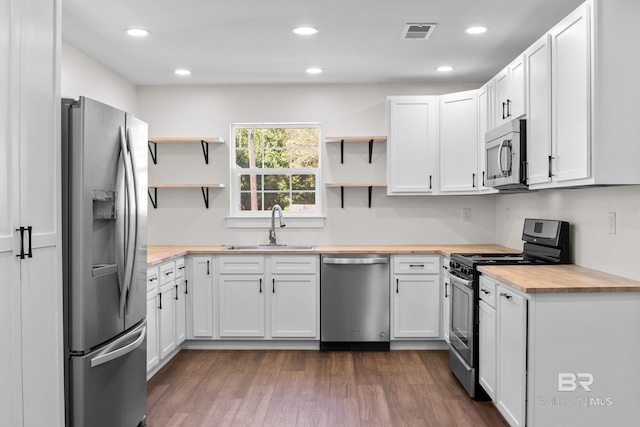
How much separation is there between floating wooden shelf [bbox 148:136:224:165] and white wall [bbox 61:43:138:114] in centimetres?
39

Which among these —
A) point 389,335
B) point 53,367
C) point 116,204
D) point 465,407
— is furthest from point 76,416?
point 389,335

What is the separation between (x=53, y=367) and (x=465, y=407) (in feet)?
7.92

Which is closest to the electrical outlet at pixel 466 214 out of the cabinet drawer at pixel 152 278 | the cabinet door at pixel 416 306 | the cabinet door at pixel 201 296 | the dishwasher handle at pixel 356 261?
the cabinet door at pixel 416 306

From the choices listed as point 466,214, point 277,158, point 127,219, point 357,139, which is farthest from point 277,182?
point 127,219

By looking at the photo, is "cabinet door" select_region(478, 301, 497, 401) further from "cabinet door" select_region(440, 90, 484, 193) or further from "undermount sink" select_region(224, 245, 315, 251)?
"undermount sink" select_region(224, 245, 315, 251)

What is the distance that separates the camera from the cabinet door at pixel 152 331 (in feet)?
11.9

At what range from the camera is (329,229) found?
513 centimetres

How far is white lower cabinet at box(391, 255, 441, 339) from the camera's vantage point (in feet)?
14.9

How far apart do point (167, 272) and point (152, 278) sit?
0.35 meters

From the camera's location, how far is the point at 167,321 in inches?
160

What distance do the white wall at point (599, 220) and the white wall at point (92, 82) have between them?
3.64m

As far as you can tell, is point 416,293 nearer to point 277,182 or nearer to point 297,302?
point 297,302

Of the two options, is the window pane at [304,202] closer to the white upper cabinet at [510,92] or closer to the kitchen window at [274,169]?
the kitchen window at [274,169]

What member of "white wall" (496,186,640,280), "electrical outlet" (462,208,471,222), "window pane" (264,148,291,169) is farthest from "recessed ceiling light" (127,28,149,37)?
"electrical outlet" (462,208,471,222)
